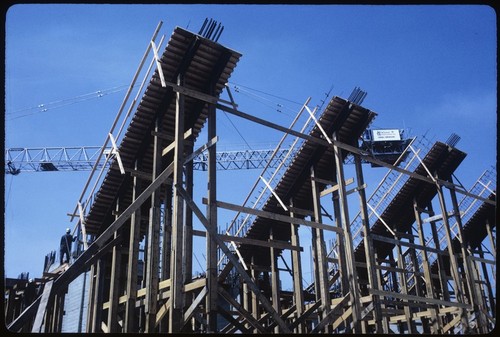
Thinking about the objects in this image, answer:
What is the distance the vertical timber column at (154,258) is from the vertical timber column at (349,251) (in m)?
6.12

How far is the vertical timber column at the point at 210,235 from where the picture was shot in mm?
12055

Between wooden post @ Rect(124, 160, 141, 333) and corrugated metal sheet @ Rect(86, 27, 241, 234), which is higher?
corrugated metal sheet @ Rect(86, 27, 241, 234)

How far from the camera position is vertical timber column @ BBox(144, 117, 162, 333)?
1313cm

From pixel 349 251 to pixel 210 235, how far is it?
567 centimetres

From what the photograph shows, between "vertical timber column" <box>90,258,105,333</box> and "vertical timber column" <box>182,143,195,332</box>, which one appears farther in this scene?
"vertical timber column" <box>90,258,105,333</box>

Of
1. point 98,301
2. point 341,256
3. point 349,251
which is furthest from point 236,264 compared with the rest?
point 98,301

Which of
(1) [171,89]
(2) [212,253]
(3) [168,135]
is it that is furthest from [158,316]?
(1) [171,89]

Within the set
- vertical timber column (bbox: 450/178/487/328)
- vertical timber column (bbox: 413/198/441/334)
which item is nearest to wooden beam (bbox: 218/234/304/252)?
vertical timber column (bbox: 413/198/441/334)

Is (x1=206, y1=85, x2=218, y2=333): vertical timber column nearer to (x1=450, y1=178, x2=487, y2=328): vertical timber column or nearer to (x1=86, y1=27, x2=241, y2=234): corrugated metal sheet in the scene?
(x1=86, y1=27, x2=241, y2=234): corrugated metal sheet

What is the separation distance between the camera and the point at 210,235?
12.7m

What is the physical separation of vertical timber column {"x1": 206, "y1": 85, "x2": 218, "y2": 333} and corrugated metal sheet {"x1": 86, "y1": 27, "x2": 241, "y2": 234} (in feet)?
1.96

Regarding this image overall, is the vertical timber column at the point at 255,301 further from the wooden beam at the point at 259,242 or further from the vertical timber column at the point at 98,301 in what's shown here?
the vertical timber column at the point at 98,301

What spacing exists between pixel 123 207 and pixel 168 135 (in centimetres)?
472

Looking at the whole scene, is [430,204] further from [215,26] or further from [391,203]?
[215,26]
